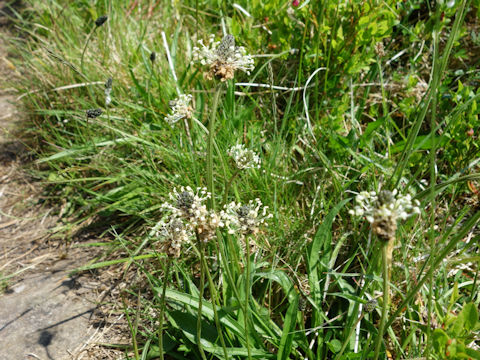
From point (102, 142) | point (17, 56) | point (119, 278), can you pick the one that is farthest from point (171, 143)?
point (17, 56)

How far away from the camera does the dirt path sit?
193 centimetres

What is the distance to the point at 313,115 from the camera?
2.56m

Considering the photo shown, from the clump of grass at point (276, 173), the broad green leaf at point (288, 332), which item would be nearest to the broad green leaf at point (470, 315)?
the clump of grass at point (276, 173)

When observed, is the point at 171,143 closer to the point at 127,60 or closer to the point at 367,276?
the point at 127,60

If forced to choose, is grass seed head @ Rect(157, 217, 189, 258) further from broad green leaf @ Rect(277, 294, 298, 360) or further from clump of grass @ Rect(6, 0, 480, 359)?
broad green leaf @ Rect(277, 294, 298, 360)

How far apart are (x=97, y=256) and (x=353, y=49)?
70.2 inches

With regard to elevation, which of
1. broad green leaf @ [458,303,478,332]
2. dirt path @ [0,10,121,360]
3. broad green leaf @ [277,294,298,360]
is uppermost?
broad green leaf @ [458,303,478,332]

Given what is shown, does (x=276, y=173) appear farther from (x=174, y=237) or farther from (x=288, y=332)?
(x=174, y=237)

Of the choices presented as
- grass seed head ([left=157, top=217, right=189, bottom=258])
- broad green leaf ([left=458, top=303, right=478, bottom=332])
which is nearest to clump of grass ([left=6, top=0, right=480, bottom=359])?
grass seed head ([left=157, top=217, right=189, bottom=258])

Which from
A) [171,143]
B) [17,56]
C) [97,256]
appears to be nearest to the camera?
[97,256]

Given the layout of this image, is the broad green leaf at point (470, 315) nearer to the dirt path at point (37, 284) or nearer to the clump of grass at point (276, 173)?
the clump of grass at point (276, 173)

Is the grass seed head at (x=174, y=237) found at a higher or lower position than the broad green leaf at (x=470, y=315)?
higher

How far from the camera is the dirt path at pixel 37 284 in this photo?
1929mm

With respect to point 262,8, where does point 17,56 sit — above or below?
below
